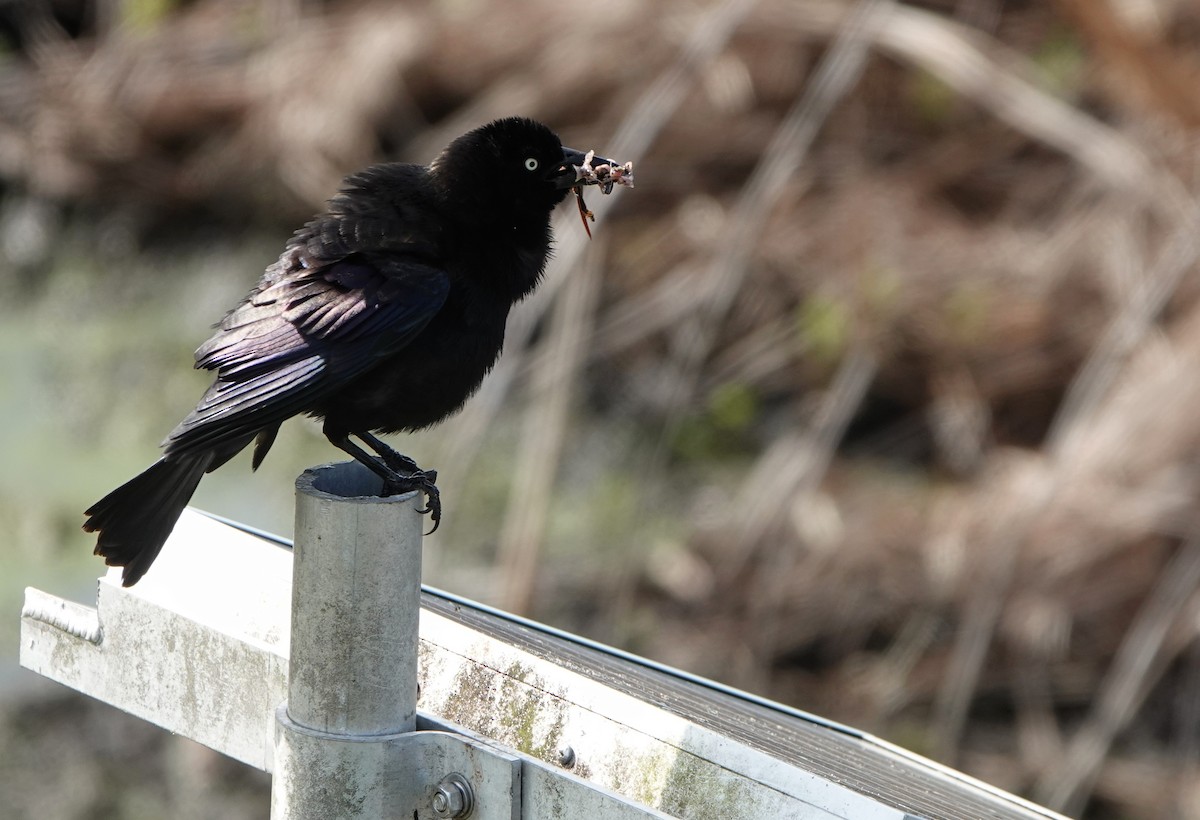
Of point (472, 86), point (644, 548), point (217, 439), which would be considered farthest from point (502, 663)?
point (472, 86)

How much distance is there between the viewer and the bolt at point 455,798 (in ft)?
5.62

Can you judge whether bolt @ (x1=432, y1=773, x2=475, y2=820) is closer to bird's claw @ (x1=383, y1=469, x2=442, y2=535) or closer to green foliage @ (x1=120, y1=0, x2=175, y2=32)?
bird's claw @ (x1=383, y1=469, x2=442, y2=535)

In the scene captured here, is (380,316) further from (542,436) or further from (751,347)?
(751,347)

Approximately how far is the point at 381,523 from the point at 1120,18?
3.98 meters

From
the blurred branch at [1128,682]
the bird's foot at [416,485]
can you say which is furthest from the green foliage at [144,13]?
the bird's foot at [416,485]

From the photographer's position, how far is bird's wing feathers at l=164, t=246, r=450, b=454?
249 centimetres

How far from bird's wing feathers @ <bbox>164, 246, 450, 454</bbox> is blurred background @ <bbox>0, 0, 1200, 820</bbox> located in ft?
6.98

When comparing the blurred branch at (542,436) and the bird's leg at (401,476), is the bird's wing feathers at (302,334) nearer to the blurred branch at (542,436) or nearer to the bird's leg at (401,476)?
the bird's leg at (401,476)

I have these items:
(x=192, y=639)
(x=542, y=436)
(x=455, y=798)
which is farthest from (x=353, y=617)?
(x=542, y=436)

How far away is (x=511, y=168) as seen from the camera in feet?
9.88

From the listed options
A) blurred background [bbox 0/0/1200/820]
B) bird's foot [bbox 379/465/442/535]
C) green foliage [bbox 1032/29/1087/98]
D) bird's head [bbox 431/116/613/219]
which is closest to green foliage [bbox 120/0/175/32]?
blurred background [bbox 0/0/1200/820]

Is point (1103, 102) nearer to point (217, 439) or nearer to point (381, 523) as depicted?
point (217, 439)

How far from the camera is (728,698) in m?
2.46

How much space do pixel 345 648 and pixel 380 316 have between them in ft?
3.05
